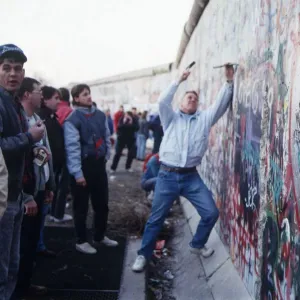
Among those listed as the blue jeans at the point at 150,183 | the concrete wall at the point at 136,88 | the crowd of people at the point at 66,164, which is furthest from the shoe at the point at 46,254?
the concrete wall at the point at 136,88

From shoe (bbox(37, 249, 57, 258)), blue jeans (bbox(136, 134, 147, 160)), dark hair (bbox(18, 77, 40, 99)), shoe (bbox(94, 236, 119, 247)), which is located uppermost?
dark hair (bbox(18, 77, 40, 99))

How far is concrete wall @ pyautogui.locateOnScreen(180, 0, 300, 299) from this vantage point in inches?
96.7

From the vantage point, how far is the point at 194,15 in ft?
27.0

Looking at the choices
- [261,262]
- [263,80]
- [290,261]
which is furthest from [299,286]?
[263,80]

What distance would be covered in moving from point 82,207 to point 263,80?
104 inches

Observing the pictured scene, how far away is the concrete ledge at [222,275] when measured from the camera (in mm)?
3539

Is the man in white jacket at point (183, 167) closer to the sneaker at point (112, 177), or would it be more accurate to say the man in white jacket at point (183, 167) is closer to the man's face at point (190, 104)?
the man's face at point (190, 104)

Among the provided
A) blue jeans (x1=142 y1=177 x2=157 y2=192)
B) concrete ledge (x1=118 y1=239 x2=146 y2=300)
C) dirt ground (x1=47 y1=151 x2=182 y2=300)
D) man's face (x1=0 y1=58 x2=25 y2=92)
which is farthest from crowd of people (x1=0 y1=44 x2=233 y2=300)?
blue jeans (x1=142 y1=177 x2=157 y2=192)

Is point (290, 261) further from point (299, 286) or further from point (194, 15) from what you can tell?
point (194, 15)

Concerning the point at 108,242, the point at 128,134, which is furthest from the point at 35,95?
the point at 128,134

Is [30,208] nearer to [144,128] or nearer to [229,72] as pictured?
[229,72]

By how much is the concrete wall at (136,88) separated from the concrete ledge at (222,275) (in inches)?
514

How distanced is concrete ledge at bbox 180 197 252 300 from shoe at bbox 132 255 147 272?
64 centimetres

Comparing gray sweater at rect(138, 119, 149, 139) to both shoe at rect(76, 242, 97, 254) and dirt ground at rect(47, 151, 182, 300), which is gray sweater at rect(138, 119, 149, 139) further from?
shoe at rect(76, 242, 97, 254)
